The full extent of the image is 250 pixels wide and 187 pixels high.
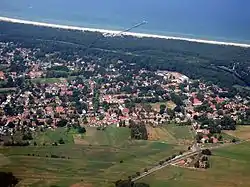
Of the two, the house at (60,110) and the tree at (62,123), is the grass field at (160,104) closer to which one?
the house at (60,110)

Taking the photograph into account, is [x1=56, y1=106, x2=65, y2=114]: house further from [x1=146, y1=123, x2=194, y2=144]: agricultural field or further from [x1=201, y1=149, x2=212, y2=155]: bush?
[x1=201, y1=149, x2=212, y2=155]: bush

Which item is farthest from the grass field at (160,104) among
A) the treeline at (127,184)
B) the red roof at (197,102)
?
the treeline at (127,184)

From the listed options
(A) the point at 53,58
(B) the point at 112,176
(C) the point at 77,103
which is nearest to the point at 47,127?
(C) the point at 77,103

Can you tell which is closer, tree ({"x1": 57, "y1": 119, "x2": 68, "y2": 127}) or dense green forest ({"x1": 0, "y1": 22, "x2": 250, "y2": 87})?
tree ({"x1": 57, "y1": 119, "x2": 68, "y2": 127})

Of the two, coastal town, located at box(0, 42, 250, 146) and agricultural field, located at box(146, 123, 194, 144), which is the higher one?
coastal town, located at box(0, 42, 250, 146)

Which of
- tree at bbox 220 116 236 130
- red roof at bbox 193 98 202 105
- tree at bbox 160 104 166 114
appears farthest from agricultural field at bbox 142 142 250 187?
red roof at bbox 193 98 202 105

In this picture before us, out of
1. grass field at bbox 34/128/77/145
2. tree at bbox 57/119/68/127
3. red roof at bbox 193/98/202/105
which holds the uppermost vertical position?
red roof at bbox 193/98/202/105

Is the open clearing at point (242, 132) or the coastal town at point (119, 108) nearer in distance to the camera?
the coastal town at point (119, 108)

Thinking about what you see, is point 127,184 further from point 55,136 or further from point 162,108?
point 162,108
